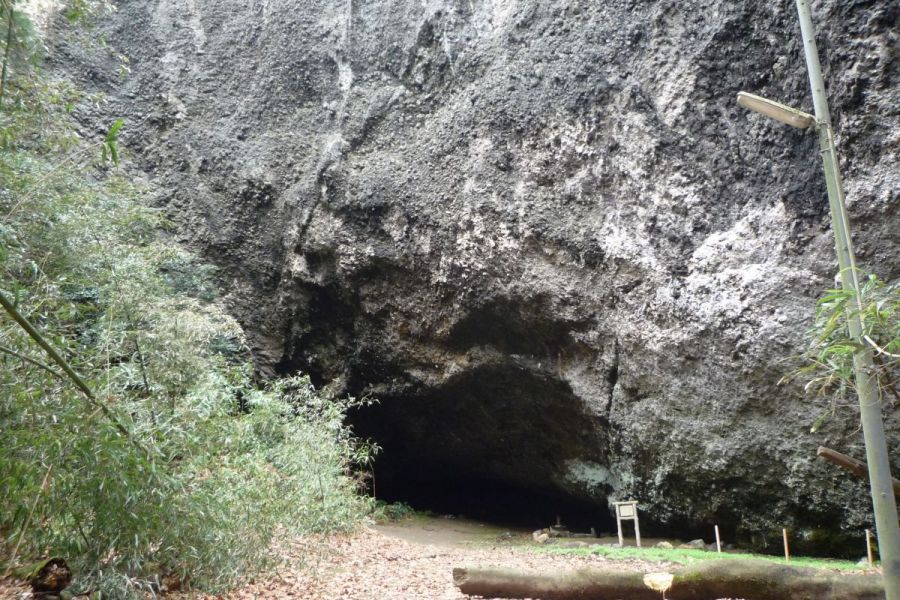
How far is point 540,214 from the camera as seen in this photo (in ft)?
34.5

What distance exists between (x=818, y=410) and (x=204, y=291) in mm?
11091

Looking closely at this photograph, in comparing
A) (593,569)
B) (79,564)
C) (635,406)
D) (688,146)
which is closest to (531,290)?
(635,406)

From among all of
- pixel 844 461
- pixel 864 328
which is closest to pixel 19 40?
pixel 864 328

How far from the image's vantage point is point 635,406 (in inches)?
384

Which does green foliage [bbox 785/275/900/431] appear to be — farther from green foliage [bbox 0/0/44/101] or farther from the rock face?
green foliage [bbox 0/0/44/101]

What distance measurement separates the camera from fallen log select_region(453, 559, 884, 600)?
401 centimetres

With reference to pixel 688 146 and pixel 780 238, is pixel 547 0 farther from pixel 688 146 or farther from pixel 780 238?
pixel 780 238

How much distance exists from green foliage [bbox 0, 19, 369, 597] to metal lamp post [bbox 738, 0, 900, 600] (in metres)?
4.21

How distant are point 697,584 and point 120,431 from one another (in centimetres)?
421

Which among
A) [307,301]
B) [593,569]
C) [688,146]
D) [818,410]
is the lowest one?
[593,569]

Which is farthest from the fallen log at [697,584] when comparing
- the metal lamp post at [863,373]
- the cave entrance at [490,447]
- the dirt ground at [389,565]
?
the cave entrance at [490,447]

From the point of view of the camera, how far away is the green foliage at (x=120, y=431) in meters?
4.50

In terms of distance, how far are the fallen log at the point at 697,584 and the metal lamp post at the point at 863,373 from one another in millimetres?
902

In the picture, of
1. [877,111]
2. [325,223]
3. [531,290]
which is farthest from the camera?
[325,223]
